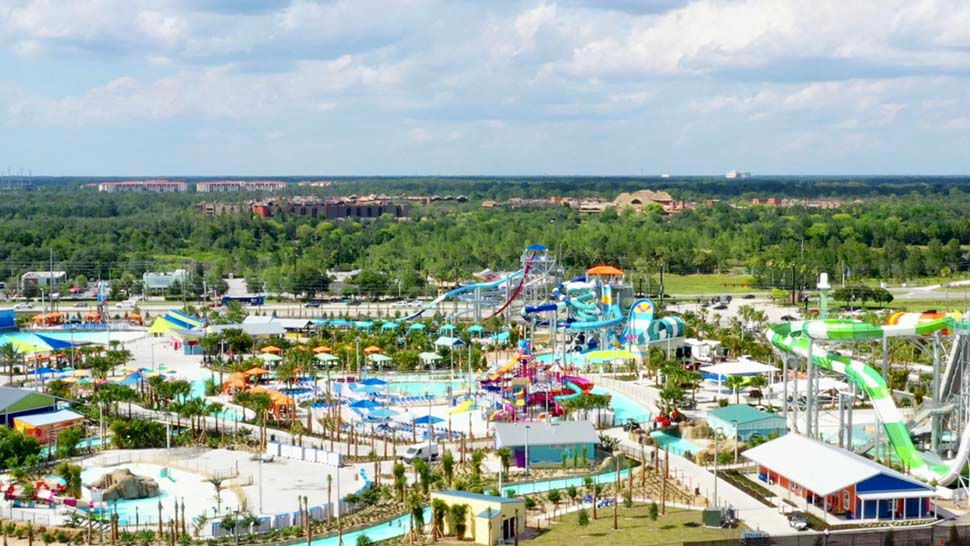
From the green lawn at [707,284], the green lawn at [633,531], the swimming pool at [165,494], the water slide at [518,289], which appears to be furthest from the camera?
the green lawn at [707,284]

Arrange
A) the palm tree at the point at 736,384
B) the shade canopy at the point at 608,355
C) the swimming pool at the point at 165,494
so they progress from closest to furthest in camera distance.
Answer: the swimming pool at the point at 165,494, the palm tree at the point at 736,384, the shade canopy at the point at 608,355

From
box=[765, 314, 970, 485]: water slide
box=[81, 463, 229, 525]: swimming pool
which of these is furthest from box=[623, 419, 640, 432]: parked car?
box=[81, 463, 229, 525]: swimming pool

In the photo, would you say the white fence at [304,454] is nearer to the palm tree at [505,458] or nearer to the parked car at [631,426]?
the palm tree at [505,458]

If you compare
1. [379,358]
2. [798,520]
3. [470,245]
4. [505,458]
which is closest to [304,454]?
[505,458]

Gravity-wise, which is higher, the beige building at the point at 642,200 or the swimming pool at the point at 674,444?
the beige building at the point at 642,200

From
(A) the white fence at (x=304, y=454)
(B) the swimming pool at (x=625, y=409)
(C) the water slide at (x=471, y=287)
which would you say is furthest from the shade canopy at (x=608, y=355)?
(A) the white fence at (x=304, y=454)

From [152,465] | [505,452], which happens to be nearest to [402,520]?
[505,452]

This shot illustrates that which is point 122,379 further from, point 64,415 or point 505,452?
point 505,452

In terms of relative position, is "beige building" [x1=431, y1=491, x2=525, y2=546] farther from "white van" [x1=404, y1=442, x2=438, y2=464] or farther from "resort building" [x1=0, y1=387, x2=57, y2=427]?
"resort building" [x1=0, y1=387, x2=57, y2=427]
